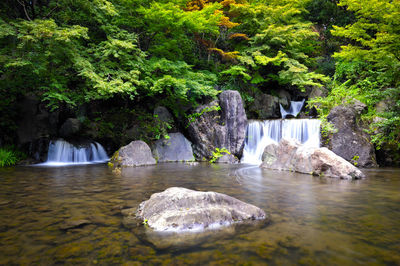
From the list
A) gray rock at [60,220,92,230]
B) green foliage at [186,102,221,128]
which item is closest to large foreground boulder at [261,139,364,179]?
green foliage at [186,102,221,128]

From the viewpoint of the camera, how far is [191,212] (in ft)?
9.32

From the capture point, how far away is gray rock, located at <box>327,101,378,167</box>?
31.4 ft

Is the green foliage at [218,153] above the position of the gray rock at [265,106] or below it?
below

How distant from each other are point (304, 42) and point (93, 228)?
18.5m

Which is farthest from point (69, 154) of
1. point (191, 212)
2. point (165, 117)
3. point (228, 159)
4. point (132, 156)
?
point (191, 212)

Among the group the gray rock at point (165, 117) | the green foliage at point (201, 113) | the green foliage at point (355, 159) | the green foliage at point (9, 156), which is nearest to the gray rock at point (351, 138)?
the green foliage at point (355, 159)

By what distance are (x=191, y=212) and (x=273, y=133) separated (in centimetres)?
1071

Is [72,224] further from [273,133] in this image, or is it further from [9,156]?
[273,133]

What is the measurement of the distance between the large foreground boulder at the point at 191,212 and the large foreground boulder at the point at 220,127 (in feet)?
29.5

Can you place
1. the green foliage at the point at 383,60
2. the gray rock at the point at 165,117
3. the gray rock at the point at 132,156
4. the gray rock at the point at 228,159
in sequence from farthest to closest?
the gray rock at the point at 165,117 < the gray rock at the point at 228,159 < the gray rock at the point at 132,156 < the green foliage at the point at 383,60

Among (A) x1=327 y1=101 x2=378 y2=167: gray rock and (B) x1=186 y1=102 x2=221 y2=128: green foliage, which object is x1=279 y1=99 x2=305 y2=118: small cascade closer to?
(A) x1=327 y1=101 x2=378 y2=167: gray rock

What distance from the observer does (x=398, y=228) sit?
2811mm

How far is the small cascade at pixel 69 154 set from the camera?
34.9 feet

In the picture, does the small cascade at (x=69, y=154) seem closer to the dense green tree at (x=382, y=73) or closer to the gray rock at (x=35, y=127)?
the gray rock at (x=35, y=127)
